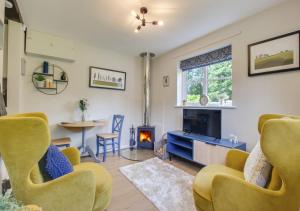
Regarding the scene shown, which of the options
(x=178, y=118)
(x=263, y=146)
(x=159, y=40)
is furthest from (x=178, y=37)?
(x=263, y=146)

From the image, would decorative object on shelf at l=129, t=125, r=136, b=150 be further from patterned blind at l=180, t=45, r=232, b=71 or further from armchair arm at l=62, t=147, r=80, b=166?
armchair arm at l=62, t=147, r=80, b=166

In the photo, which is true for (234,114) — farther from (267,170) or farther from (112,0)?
(112,0)

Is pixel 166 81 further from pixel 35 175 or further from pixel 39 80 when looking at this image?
pixel 35 175

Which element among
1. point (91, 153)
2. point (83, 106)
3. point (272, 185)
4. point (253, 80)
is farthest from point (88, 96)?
point (272, 185)

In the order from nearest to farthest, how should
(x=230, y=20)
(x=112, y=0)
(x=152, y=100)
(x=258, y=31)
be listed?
(x=112, y=0) < (x=258, y=31) < (x=230, y=20) < (x=152, y=100)

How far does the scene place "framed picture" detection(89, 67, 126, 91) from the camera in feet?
11.7

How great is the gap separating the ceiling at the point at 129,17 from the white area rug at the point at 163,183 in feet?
8.04

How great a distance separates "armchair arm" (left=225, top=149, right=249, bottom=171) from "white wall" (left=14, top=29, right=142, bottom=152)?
278cm

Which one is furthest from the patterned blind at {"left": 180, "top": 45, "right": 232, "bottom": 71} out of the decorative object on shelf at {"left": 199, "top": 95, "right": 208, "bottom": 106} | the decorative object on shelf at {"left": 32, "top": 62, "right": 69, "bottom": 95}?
the decorative object on shelf at {"left": 32, "top": 62, "right": 69, "bottom": 95}

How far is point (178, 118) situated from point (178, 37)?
1699 millimetres

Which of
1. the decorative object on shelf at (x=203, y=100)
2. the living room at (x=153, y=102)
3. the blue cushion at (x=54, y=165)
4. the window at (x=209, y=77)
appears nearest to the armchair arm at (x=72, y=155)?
the living room at (x=153, y=102)

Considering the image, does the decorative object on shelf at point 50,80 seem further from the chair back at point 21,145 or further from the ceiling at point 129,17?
the chair back at point 21,145

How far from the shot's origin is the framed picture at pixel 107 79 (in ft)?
11.7

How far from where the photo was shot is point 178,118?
138 inches
